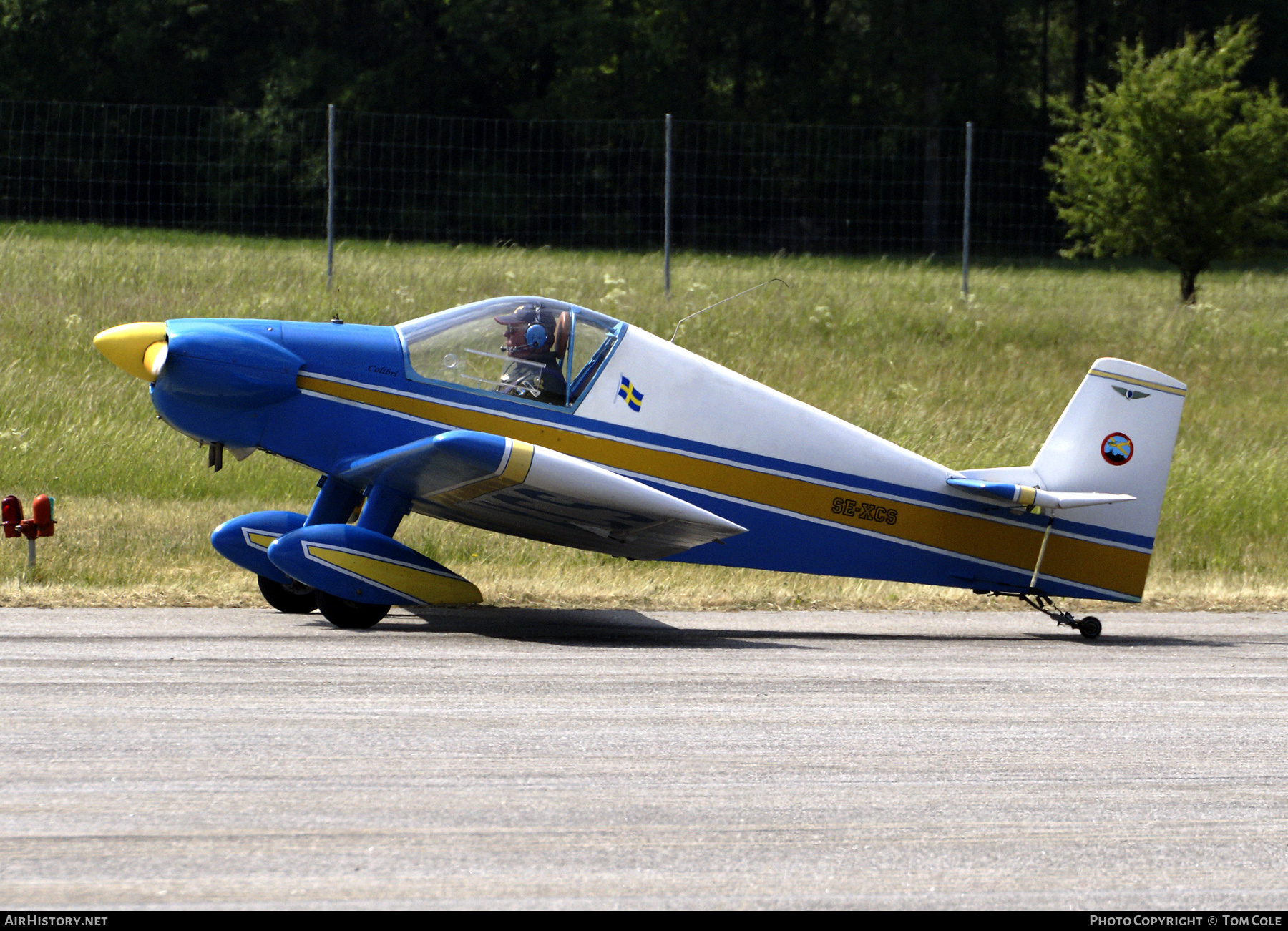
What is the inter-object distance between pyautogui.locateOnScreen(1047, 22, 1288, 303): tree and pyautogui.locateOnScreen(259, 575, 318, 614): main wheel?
16.0m

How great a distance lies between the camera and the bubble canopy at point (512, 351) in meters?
8.64

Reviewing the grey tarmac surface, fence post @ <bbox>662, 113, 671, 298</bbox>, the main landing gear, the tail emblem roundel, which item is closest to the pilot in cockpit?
the grey tarmac surface

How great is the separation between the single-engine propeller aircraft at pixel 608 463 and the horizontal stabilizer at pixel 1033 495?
15 mm

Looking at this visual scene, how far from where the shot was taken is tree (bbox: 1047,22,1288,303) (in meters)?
21.0

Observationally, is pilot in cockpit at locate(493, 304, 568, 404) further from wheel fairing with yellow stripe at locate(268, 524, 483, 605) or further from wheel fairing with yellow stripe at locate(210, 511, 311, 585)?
wheel fairing with yellow stripe at locate(210, 511, 311, 585)

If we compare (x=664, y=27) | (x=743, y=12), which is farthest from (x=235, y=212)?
(x=743, y=12)

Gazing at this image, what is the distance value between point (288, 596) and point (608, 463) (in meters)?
2.33

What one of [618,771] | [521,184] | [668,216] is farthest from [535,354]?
[521,184]

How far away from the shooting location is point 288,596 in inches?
356

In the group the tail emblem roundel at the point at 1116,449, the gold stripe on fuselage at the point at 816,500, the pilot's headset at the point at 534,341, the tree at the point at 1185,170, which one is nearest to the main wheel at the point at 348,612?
the gold stripe on fuselage at the point at 816,500

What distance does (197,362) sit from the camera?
8.26 m

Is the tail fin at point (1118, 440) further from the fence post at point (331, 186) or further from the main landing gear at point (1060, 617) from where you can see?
the fence post at point (331, 186)
